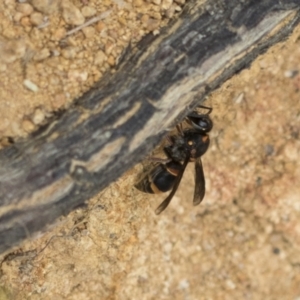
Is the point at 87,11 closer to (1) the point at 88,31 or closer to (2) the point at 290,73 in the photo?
(1) the point at 88,31

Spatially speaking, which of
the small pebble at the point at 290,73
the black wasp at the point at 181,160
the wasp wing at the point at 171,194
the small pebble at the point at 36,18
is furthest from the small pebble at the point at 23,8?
the small pebble at the point at 290,73

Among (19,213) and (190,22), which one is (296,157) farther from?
(19,213)

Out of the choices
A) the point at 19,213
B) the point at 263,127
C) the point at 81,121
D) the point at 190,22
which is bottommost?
the point at 263,127

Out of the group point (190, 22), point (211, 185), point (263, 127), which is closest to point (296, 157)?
point (263, 127)

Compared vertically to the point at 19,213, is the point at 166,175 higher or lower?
lower

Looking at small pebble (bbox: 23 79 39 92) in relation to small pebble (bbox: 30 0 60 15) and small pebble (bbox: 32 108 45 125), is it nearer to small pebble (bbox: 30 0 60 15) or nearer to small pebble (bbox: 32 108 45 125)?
small pebble (bbox: 32 108 45 125)

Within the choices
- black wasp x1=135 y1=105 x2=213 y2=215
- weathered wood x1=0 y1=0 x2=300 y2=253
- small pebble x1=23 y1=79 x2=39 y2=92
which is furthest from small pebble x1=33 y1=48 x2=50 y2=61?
black wasp x1=135 y1=105 x2=213 y2=215
